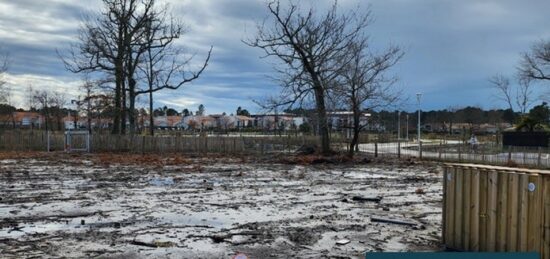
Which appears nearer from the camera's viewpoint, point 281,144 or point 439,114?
point 281,144

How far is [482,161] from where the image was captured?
2766 centimetres

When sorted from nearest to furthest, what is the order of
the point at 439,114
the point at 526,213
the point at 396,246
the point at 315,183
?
1. the point at 526,213
2. the point at 396,246
3. the point at 315,183
4. the point at 439,114

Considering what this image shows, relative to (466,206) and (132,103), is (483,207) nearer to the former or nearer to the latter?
(466,206)

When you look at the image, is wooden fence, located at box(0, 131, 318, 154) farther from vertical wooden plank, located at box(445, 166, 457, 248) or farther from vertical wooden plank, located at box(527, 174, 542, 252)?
vertical wooden plank, located at box(527, 174, 542, 252)

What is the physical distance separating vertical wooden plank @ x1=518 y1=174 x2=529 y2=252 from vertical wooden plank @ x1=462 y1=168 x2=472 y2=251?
96cm

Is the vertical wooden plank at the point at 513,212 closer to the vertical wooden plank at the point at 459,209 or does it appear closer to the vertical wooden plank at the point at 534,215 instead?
the vertical wooden plank at the point at 534,215

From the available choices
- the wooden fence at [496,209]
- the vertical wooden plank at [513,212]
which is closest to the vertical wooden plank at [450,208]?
the wooden fence at [496,209]

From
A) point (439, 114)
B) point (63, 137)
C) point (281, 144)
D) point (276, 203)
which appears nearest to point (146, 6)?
point (63, 137)

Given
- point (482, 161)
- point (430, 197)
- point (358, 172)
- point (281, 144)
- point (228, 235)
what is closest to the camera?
point (228, 235)

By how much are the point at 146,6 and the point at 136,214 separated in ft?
117

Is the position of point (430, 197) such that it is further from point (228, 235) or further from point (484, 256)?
point (484, 256)

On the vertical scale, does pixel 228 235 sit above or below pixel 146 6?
below

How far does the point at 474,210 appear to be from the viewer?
7707 millimetres

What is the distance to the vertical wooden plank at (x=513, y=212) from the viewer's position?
6953mm
